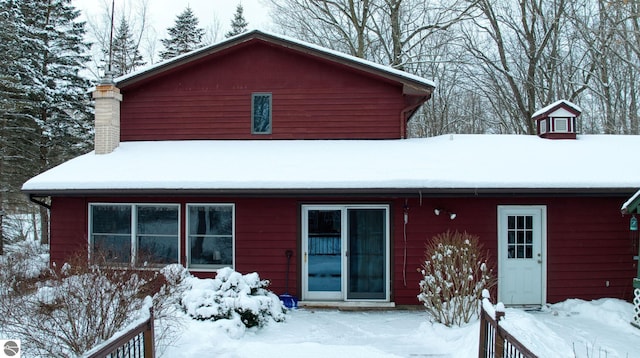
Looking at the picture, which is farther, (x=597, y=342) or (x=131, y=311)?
(x=597, y=342)

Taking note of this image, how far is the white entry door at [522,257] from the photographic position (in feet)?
31.4

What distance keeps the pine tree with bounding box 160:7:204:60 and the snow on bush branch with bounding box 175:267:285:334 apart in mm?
24428

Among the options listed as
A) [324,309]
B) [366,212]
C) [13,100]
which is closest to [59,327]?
[324,309]

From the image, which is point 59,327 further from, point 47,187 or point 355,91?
point 355,91

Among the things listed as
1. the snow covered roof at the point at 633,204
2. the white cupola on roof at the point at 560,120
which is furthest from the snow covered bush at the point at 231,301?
the white cupola on roof at the point at 560,120

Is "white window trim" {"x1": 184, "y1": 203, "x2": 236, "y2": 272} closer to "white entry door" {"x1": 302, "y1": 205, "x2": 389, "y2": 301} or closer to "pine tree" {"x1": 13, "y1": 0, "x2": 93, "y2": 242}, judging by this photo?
"white entry door" {"x1": 302, "y1": 205, "x2": 389, "y2": 301}

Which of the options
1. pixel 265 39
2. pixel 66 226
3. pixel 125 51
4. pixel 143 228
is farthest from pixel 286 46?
pixel 125 51

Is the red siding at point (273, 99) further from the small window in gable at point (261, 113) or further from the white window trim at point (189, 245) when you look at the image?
the white window trim at point (189, 245)

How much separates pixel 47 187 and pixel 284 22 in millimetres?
20367

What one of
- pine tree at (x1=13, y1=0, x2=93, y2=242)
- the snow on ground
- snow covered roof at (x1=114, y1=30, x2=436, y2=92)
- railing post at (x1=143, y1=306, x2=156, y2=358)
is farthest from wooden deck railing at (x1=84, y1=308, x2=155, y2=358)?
pine tree at (x1=13, y1=0, x2=93, y2=242)

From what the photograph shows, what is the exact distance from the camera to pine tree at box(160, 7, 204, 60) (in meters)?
29.9

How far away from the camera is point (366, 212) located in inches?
383

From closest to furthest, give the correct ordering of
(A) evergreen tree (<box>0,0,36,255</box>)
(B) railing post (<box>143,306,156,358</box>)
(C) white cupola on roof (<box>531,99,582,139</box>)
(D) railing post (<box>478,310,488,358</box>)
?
(B) railing post (<box>143,306,156,358</box>) < (D) railing post (<box>478,310,488,358</box>) < (C) white cupola on roof (<box>531,99,582,139</box>) < (A) evergreen tree (<box>0,0,36,255</box>)

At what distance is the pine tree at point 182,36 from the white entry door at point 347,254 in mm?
23288
